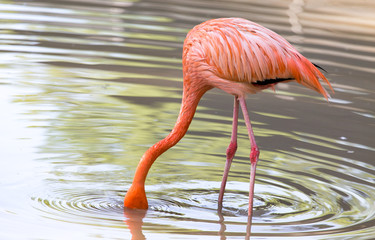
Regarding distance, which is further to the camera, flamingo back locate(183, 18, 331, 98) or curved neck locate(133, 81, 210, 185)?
curved neck locate(133, 81, 210, 185)

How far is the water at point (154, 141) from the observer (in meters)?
4.75

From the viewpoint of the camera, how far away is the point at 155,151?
5.08 metres

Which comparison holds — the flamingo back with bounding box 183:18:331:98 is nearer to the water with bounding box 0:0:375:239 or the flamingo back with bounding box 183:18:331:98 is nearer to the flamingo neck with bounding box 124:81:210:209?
the flamingo neck with bounding box 124:81:210:209

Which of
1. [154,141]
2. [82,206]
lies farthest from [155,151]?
[154,141]

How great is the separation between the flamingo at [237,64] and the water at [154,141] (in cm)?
28

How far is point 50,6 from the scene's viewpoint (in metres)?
14.1

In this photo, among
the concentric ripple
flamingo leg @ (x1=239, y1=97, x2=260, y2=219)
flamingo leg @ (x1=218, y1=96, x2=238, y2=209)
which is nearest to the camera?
the concentric ripple

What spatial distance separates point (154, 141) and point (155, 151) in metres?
1.33

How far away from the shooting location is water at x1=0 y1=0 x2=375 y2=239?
475 cm

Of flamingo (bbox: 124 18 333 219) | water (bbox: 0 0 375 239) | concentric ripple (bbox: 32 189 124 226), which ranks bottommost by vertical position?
concentric ripple (bbox: 32 189 124 226)

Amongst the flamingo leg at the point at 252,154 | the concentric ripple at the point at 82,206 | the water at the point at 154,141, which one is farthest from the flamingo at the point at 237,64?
the water at the point at 154,141

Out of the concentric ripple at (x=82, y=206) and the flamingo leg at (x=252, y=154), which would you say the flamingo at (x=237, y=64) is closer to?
the flamingo leg at (x=252, y=154)

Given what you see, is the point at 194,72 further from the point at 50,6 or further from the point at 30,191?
the point at 50,6

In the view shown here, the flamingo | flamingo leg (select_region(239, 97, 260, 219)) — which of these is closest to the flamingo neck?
the flamingo
